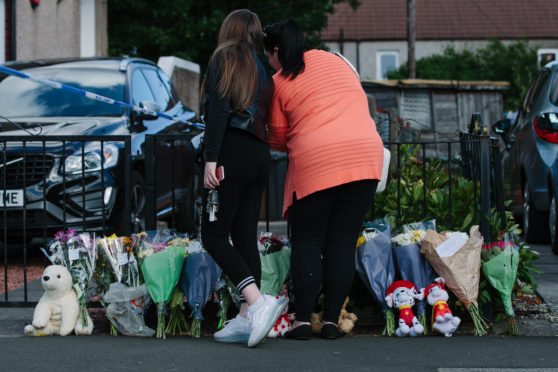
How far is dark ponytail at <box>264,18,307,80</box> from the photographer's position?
15.8 feet

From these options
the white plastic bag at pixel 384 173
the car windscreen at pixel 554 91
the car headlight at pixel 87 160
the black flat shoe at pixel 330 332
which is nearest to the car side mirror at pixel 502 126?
the car windscreen at pixel 554 91

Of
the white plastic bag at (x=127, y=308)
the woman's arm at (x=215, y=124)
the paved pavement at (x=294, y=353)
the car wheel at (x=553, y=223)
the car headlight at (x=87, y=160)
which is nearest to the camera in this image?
the paved pavement at (x=294, y=353)

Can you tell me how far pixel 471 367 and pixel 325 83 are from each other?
1629 mm

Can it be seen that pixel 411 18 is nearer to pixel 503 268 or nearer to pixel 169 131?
pixel 169 131

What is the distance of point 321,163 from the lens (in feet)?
15.5

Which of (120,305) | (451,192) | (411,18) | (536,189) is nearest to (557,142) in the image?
(536,189)

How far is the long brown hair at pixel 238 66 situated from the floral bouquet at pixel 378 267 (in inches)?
42.2

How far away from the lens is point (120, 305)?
4992 mm

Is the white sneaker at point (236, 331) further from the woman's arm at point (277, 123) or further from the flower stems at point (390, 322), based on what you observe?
the woman's arm at point (277, 123)

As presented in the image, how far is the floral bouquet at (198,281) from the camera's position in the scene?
4.96m

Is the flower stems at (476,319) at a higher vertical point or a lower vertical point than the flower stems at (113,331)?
higher

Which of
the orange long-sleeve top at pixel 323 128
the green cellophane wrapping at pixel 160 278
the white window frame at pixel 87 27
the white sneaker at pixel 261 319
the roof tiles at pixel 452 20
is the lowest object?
the white sneaker at pixel 261 319

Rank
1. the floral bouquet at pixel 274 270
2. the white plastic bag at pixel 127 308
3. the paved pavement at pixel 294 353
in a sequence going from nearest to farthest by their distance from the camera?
the paved pavement at pixel 294 353 → the white plastic bag at pixel 127 308 → the floral bouquet at pixel 274 270

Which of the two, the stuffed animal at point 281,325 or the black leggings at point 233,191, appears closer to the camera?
the black leggings at point 233,191
